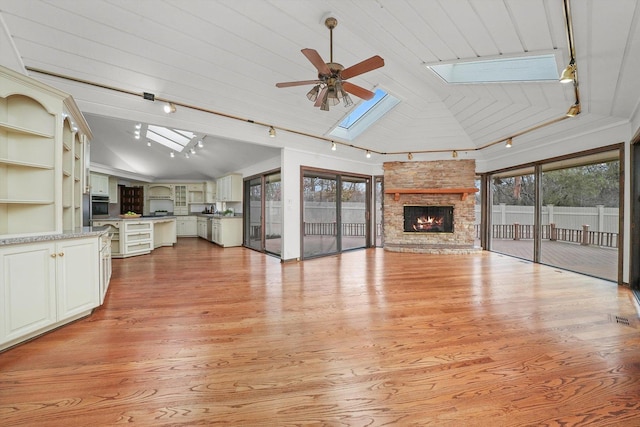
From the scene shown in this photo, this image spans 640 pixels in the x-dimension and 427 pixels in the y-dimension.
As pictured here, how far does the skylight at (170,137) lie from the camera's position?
6.40 m

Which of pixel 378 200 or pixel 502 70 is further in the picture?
pixel 378 200

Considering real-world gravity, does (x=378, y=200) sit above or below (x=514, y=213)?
above

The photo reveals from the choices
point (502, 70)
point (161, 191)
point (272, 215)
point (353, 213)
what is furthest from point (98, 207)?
point (502, 70)

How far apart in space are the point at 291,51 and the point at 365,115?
2.66 m

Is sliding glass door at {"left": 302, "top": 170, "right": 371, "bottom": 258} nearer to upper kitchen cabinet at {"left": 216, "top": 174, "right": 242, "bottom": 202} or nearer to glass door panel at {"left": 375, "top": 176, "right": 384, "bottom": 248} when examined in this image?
glass door panel at {"left": 375, "top": 176, "right": 384, "bottom": 248}

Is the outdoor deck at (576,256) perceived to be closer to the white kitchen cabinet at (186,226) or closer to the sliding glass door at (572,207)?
the sliding glass door at (572,207)

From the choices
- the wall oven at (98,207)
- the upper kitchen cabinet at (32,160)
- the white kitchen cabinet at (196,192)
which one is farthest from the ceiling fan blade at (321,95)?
the white kitchen cabinet at (196,192)

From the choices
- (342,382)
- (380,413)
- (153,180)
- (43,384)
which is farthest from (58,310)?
(153,180)

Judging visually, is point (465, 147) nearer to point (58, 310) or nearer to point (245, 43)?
point (245, 43)

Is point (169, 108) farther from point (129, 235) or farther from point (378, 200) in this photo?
point (378, 200)

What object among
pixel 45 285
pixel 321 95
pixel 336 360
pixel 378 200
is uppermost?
pixel 321 95

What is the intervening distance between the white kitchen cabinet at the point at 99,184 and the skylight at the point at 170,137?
208cm

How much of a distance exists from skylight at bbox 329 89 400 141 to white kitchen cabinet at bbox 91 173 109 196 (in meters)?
7.00

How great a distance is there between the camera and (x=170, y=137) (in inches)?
273
